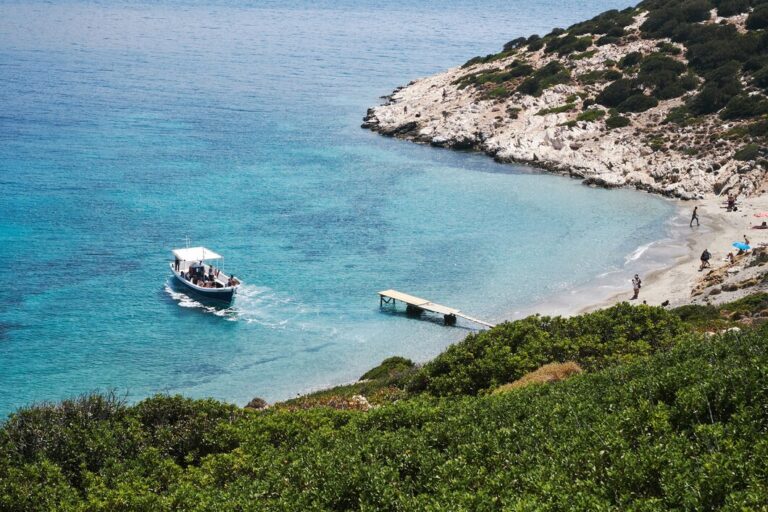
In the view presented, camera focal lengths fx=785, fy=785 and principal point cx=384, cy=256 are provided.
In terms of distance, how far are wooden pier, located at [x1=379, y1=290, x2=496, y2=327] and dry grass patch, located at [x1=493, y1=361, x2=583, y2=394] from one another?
18.7 meters

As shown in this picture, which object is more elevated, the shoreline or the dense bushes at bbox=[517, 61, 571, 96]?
the dense bushes at bbox=[517, 61, 571, 96]

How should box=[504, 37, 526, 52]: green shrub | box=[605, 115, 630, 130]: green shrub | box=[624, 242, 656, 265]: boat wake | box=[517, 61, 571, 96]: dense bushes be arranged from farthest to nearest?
box=[504, 37, 526, 52]: green shrub, box=[517, 61, 571, 96]: dense bushes, box=[605, 115, 630, 130]: green shrub, box=[624, 242, 656, 265]: boat wake

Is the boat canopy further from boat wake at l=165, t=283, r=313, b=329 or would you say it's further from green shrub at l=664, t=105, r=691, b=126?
green shrub at l=664, t=105, r=691, b=126

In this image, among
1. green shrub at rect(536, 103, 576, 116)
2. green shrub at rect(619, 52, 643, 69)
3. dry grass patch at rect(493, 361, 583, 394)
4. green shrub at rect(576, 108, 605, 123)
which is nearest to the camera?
dry grass patch at rect(493, 361, 583, 394)

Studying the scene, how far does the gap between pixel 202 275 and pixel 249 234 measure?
11319mm

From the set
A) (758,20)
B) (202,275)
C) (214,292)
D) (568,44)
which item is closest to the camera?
(214,292)

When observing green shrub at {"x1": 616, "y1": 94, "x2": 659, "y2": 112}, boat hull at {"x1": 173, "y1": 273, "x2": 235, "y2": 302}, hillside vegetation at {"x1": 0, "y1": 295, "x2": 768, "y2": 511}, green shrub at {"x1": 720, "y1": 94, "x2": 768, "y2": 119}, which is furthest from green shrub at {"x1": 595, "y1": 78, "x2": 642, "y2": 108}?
hillside vegetation at {"x1": 0, "y1": 295, "x2": 768, "y2": 511}

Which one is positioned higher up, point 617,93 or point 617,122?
point 617,93

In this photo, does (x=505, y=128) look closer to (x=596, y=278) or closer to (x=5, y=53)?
(x=596, y=278)

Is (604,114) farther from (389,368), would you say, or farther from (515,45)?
(389,368)

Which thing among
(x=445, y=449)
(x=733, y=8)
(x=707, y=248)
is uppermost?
(x=733, y=8)

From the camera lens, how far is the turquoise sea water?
42.9 m

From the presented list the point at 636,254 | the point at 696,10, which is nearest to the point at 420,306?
the point at 636,254

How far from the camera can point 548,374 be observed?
1057 inches
